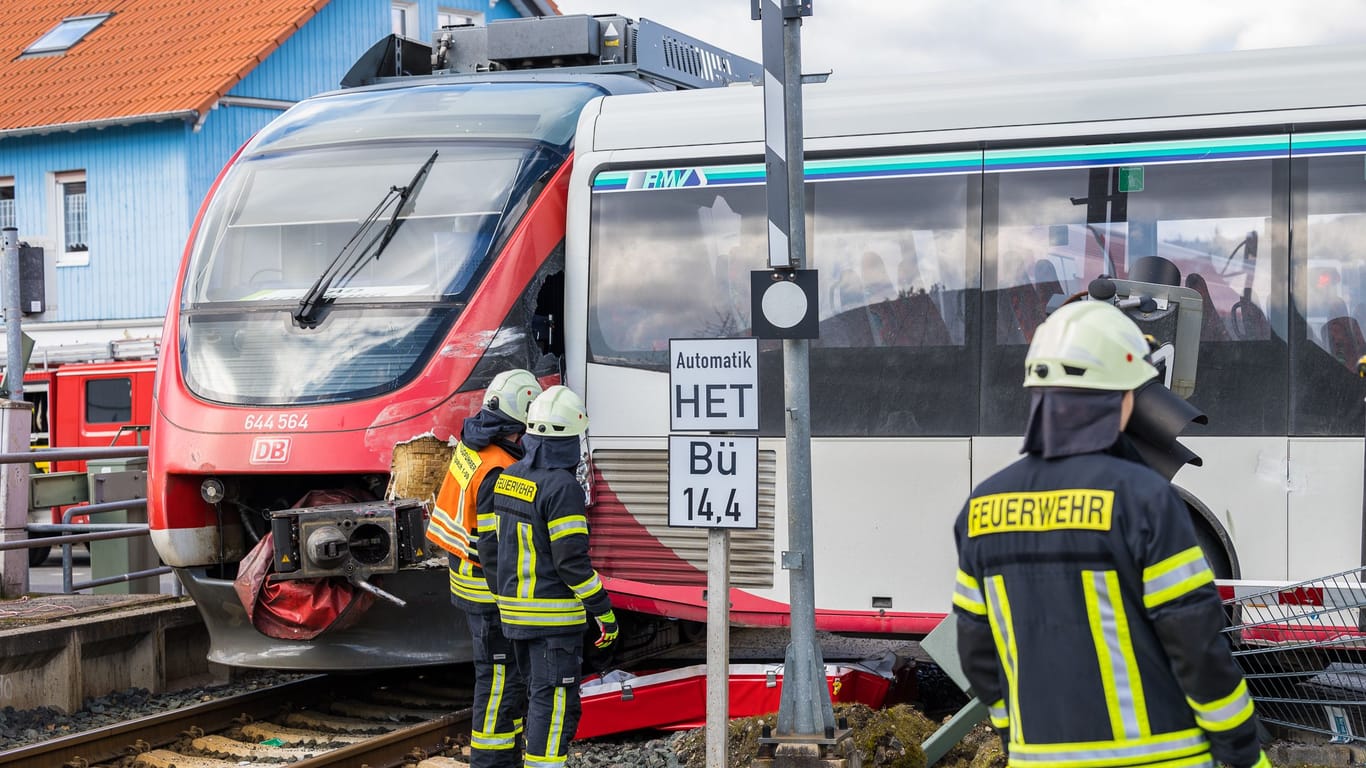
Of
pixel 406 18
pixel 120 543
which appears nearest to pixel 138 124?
pixel 406 18

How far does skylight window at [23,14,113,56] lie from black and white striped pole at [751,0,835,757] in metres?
24.0

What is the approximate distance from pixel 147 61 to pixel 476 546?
21454 mm

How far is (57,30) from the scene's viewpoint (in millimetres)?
28062

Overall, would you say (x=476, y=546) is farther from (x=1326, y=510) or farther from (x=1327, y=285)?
(x=1327, y=285)

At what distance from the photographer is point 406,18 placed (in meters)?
29.1

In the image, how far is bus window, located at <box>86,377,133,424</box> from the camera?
19.5 metres

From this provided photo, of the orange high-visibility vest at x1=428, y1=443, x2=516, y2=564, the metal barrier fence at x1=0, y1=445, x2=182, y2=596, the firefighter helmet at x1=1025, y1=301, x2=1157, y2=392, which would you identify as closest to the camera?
the firefighter helmet at x1=1025, y1=301, x2=1157, y2=392

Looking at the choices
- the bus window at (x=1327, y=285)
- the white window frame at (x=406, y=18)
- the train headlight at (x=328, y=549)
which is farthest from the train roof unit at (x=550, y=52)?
the white window frame at (x=406, y=18)

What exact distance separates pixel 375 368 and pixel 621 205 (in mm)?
1647

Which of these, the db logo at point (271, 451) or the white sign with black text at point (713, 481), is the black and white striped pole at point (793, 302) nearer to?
the white sign with black text at point (713, 481)

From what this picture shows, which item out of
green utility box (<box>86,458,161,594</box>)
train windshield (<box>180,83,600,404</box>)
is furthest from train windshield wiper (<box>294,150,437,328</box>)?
green utility box (<box>86,458,161,594</box>)

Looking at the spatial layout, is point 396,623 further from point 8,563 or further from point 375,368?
point 8,563

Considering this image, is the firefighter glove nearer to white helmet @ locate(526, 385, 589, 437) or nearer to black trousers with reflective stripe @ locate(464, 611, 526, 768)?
black trousers with reflective stripe @ locate(464, 611, 526, 768)

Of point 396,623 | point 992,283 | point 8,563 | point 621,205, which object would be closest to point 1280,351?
point 992,283
